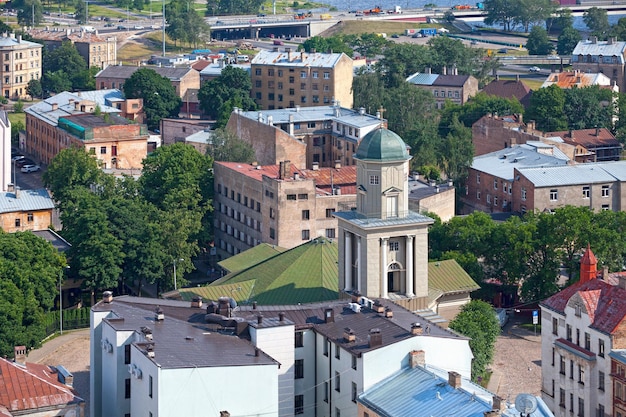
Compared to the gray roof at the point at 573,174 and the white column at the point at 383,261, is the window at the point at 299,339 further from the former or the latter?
the gray roof at the point at 573,174

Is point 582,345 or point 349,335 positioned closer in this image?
point 349,335

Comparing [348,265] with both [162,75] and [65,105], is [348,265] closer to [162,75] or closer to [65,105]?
[65,105]

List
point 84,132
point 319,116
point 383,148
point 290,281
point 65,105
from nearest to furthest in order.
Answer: point 383,148
point 290,281
point 84,132
point 319,116
point 65,105

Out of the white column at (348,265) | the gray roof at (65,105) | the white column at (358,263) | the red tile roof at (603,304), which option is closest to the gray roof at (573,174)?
the red tile roof at (603,304)

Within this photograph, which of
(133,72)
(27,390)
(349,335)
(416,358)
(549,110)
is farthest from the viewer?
(133,72)

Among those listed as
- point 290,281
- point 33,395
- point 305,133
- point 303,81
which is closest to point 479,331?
point 290,281

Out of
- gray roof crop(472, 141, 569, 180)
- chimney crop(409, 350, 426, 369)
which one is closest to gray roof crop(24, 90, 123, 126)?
gray roof crop(472, 141, 569, 180)

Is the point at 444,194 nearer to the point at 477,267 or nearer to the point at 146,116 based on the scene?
the point at 477,267
